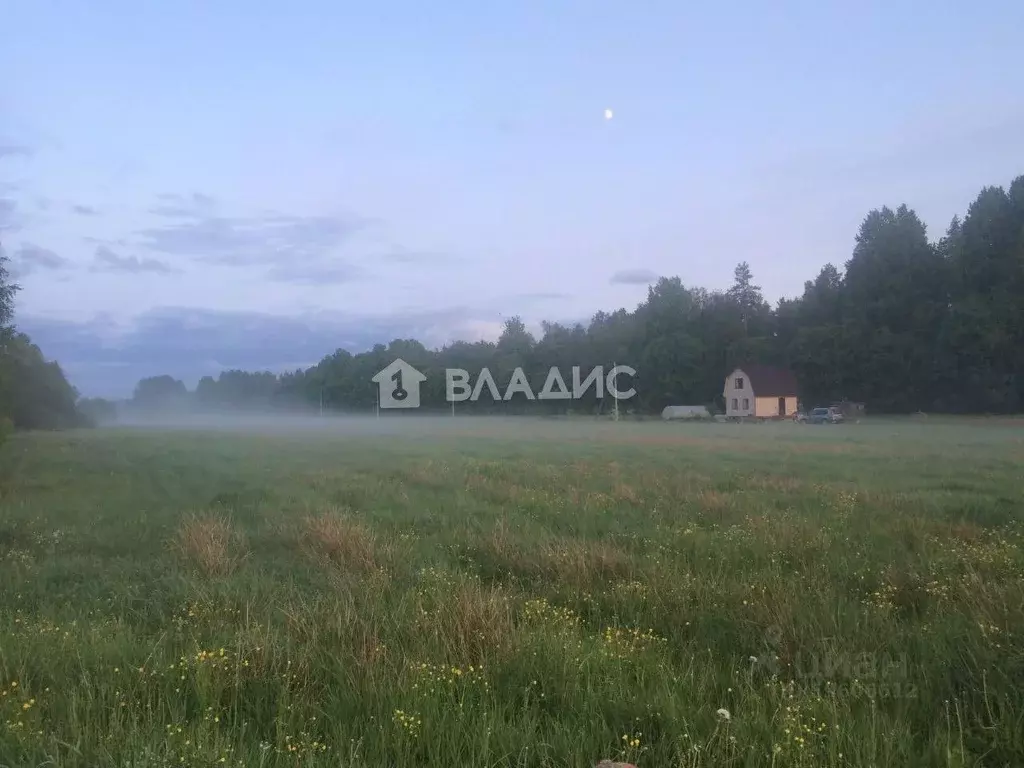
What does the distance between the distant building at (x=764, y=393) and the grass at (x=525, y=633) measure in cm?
4395

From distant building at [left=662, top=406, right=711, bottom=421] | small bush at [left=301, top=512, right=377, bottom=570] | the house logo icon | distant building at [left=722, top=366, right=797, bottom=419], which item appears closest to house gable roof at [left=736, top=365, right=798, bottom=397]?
distant building at [left=722, top=366, right=797, bottom=419]

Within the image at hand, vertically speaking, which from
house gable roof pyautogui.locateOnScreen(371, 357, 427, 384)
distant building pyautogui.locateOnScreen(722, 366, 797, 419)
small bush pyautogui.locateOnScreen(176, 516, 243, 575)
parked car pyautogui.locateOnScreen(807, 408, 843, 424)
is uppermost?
house gable roof pyautogui.locateOnScreen(371, 357, 427, 384)

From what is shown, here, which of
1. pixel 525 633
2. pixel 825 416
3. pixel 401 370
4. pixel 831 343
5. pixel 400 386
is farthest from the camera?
pixel 401 370

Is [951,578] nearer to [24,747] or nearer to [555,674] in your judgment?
[555,674]

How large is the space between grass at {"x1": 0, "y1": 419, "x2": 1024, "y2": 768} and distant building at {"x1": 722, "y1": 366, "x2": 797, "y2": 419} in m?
44.0

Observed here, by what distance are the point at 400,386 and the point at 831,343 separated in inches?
1501

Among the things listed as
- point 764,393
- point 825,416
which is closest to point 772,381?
point 764,393

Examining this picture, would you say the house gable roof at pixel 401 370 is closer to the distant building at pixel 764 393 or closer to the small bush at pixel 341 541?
the distant building at pixel 764 393

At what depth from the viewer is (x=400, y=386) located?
6856 cm

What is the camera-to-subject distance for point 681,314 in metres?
65.5

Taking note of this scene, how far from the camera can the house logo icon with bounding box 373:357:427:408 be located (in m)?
66.4

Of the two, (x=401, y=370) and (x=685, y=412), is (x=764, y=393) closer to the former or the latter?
(x=685, y=412)

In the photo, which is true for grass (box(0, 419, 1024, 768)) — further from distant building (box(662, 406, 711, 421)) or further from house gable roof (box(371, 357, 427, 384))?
house gable roof (box(371, 357, 427, 384))

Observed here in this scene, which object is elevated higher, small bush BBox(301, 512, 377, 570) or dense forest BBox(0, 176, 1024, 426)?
dense forest BBox(0, 176, 1024, 426)
